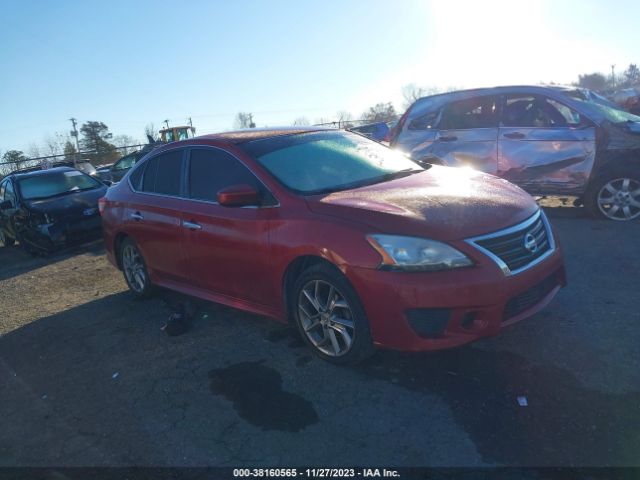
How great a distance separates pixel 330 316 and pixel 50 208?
23.3ft

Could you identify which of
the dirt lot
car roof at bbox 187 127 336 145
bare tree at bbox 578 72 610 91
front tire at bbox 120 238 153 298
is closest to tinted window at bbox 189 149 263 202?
car roof at bbox 187 127 336 145

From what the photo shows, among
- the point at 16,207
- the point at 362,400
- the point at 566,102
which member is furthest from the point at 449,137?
the point at 16,207

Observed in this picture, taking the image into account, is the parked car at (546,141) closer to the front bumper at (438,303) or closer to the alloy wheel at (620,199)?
the alloy wheel at (620,199)

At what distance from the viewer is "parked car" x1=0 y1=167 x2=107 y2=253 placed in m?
8.68

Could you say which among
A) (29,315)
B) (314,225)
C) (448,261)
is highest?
(314,225)

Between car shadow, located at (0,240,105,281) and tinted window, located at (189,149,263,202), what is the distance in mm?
4869

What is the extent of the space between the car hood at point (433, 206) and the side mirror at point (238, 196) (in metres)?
0.44

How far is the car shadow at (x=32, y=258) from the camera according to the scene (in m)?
8.29

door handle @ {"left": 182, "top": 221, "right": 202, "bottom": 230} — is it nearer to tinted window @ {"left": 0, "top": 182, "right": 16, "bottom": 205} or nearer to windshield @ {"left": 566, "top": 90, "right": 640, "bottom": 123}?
windshield @ {"left": 566, "top": 90, "right": 640, "bottom": 123}

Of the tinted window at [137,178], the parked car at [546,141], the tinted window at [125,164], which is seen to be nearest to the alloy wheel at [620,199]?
the parked car at [546,141]

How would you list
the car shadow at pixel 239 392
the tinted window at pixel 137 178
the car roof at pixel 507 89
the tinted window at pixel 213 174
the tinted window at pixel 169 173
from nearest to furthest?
1. the car shadow at pixel 239 392
2. the tinted window at pixel 213 174
3. the tinted window at pixel 169 173
4. the tinted window at pixel 137 178
5. the car roof at pixel 507 89

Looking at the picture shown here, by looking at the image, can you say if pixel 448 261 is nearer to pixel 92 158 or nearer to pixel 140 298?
pixel 140 298

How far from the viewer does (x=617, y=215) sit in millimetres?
6816

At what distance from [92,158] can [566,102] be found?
33229 millimetres
